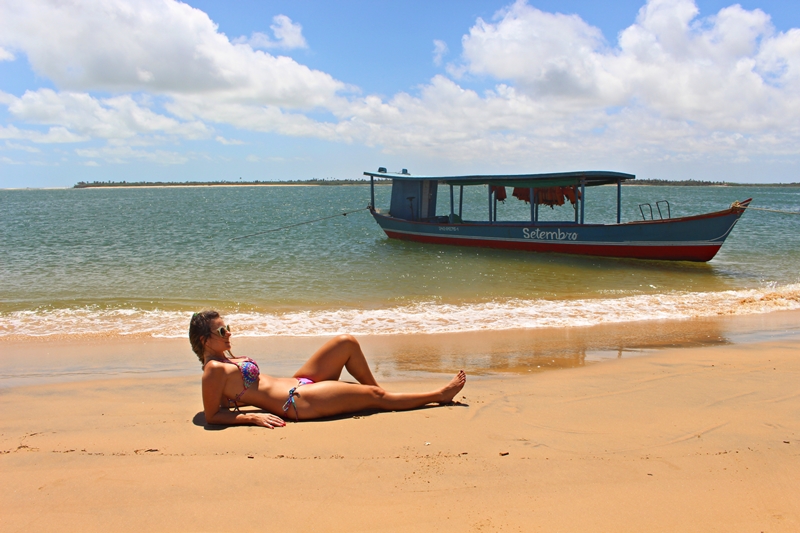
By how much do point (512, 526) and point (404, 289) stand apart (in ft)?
31.8

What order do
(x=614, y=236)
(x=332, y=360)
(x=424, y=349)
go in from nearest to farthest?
(x=332, y=360)
(x=424, y=349)
(x=614, y=236)

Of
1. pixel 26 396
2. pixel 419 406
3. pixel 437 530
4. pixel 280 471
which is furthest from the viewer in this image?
pixel 26 396

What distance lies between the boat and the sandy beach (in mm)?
11897

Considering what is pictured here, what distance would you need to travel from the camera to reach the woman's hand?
3.91 metres

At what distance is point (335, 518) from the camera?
2.73 meters

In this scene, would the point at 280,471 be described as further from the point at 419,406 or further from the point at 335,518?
the point at 419,406

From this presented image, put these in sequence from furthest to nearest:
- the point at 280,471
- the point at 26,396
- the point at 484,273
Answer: the point at 484,273, the point at 26,396, the point at 280,471

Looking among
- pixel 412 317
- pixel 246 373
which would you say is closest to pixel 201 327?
pixel 246 373

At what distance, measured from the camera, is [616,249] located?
17.2 m

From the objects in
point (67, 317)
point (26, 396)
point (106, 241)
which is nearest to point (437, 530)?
point (26, 396)

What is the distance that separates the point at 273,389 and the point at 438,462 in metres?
1.45

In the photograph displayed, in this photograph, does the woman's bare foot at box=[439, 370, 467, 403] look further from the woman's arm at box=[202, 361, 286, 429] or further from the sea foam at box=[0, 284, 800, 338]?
the sea foam at box=[0, 284, 800, 338]

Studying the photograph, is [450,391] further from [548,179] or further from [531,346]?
[548,179]

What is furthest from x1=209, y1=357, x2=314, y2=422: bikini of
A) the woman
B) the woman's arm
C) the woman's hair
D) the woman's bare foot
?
the woman's bare foot
